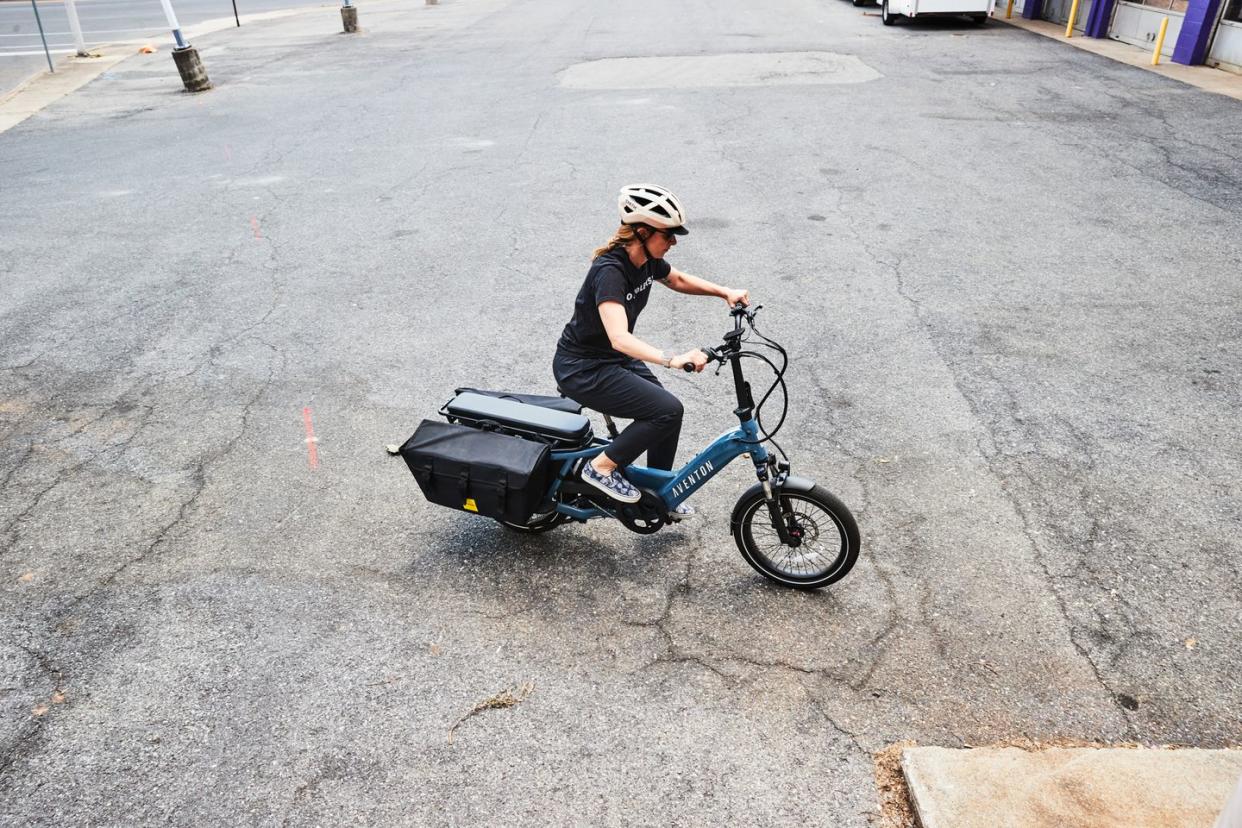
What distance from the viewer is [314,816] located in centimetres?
343

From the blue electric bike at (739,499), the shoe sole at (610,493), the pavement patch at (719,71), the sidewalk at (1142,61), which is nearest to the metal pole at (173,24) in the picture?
the pavement patch at (719,71)

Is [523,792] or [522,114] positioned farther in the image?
[522,114]

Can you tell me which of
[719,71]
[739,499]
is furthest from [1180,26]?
[739,499]

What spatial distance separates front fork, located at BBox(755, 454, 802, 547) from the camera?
14.0 feet

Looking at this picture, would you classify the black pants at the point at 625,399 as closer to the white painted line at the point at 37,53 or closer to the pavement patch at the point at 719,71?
the pavement patch at the point at 719,71

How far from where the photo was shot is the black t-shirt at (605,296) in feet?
13.7

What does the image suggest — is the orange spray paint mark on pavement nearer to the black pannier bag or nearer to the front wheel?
the black pannier bag

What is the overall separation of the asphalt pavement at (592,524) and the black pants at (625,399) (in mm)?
754

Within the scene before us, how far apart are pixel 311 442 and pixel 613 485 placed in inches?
101

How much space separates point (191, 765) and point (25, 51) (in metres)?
28.3

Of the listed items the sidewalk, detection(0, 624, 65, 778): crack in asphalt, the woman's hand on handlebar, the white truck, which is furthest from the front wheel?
the white truck

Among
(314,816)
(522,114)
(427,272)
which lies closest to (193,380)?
(427,272)

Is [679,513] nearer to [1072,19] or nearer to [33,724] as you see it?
[33,724]

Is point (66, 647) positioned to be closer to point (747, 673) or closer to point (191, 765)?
point (191, 765)
